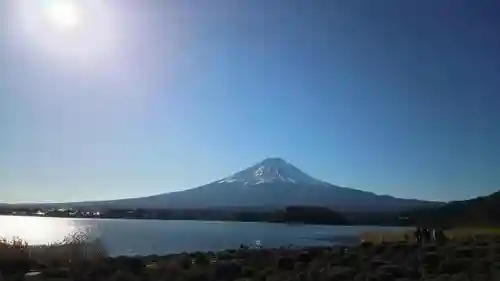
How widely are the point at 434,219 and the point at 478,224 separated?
A: 37.2 feet

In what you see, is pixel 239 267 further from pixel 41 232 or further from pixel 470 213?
pixel 470 213

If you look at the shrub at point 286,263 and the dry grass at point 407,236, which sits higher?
the dry grass at point 407,236

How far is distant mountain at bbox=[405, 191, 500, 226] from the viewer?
7412 cm

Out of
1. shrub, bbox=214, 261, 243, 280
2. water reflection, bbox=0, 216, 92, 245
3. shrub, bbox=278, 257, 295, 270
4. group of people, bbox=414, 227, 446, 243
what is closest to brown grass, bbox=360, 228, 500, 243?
group of people, bbox=414, 227, 446, 243

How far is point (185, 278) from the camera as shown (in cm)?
2023

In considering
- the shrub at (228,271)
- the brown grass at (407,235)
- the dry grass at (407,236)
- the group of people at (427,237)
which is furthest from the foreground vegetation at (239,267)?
the brown grass at (407,235)

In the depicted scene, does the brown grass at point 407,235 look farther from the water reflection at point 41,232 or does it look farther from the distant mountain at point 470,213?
the water reflection at point 41,232

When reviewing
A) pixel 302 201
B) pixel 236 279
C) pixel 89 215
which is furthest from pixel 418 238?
pixel 302 201

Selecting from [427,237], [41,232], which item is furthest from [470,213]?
[41,232]

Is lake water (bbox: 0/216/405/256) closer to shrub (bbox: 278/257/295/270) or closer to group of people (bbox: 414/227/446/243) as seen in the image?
group of people (bbox: 414/227/446/243)

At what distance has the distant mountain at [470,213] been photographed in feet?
243

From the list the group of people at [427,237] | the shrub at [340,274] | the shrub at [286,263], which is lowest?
the shrub at [340,274]

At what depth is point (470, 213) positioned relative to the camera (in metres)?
80.2

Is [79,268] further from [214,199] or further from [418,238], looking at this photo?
[214,199]
